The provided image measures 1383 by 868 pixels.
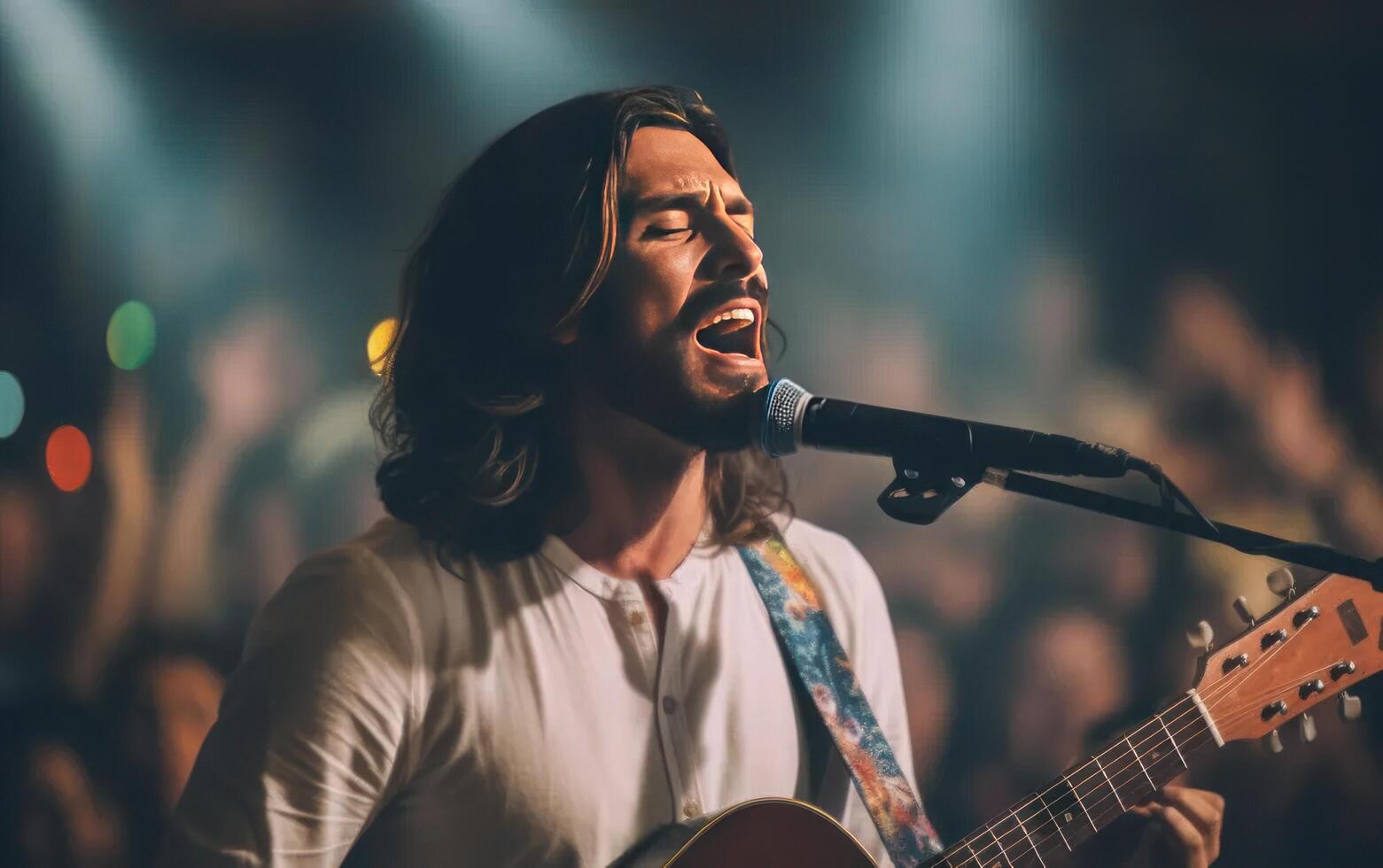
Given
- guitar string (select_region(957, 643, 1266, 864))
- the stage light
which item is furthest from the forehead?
guitar string (select_region(957, 643, 1266, 864))

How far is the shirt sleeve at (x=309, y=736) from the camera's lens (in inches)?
57.4

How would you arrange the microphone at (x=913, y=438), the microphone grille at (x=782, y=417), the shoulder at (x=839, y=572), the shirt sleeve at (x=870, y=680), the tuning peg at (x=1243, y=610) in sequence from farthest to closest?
the shoulder at (x=839, y=572)
the shirt sleeve at (x=870, y=680)
the tuning peg at (x=1243, y=610)
the microphone grille at (x=782, y=417)
the microphone at (x=913, y=438)

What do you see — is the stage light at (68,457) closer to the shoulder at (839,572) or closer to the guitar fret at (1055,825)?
the shoulder at (839,572)

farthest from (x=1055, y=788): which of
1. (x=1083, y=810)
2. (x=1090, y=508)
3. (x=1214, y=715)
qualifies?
(x=1090, y=508)

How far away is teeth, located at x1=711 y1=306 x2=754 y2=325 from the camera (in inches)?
65.8

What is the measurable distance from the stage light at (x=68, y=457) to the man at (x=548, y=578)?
0.35m

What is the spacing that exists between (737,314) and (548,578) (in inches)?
19.2

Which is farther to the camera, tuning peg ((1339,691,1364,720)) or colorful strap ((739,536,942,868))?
colorful strap ((739,536,942,868))

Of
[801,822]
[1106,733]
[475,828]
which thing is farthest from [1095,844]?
[475,828]

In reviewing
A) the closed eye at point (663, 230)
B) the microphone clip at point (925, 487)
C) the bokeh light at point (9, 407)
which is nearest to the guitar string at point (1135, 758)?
the microphone clip at point (925, 487)

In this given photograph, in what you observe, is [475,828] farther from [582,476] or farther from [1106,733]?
[1106,733]

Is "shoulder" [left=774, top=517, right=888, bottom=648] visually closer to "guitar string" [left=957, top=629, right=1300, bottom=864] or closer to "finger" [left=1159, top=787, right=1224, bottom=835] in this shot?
"guitar string" [left=957, top=629, right=1300, bottom=864]

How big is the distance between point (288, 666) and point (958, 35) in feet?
5.21

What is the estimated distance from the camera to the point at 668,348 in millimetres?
1655
